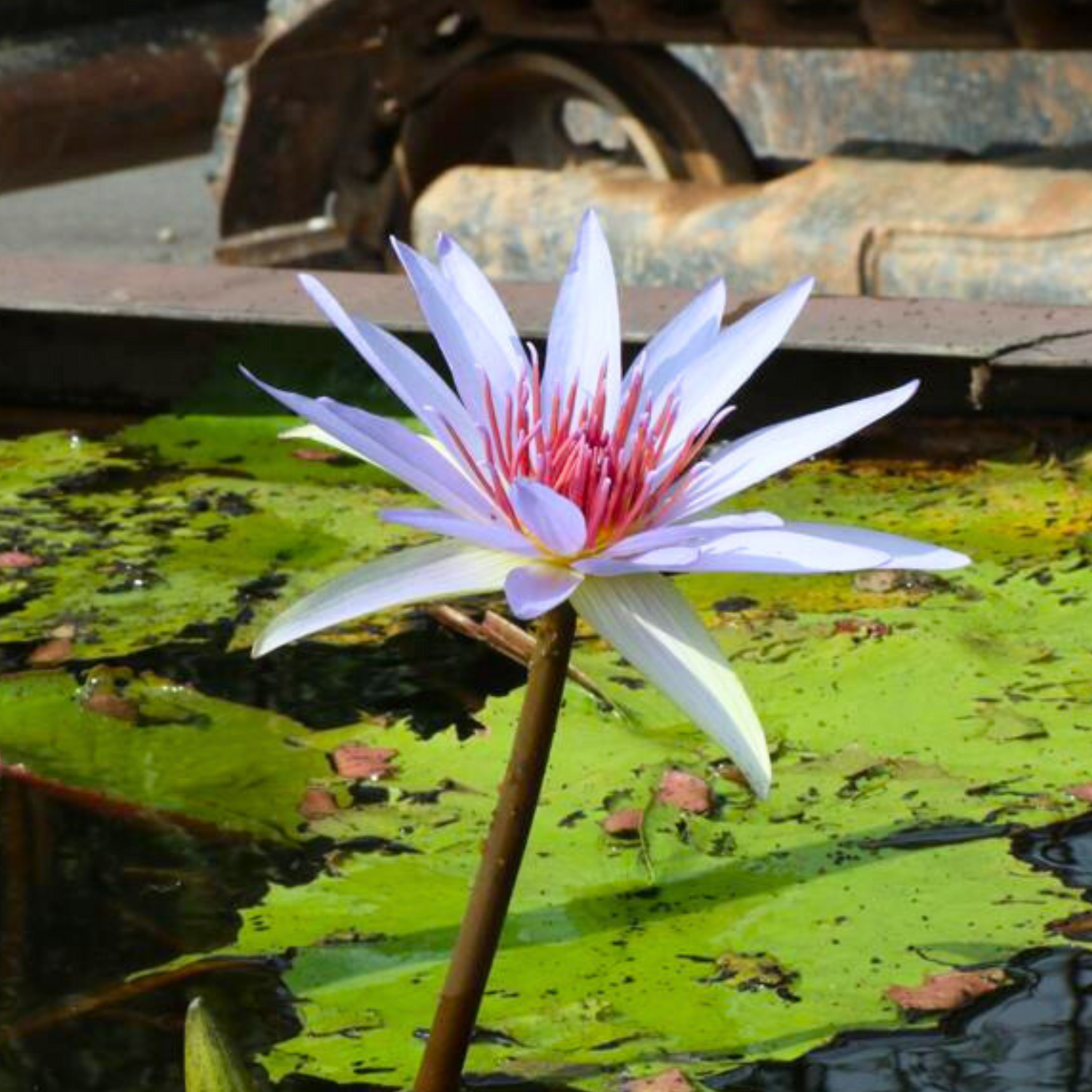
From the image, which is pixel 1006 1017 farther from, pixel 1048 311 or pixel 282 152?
pixel 282 152

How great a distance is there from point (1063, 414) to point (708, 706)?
1568mm

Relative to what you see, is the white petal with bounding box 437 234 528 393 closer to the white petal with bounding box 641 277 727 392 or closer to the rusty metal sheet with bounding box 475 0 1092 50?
the white petal with bounding box 641 277 727 392

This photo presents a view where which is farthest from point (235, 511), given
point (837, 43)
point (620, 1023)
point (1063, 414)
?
point (837, 43)

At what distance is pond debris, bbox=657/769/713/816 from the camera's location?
169cm

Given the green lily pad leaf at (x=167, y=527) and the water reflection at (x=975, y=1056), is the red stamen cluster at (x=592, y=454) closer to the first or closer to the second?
the water reflection at (x=975, y=1056)

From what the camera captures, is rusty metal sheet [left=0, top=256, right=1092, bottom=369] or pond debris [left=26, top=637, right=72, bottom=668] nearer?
pond debris [left=26, top=637, right=72, bottom=668]

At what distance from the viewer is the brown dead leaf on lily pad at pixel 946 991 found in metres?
1.42

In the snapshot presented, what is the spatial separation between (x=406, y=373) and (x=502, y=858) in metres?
0.23

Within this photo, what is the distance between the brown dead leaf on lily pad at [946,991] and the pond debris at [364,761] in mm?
493

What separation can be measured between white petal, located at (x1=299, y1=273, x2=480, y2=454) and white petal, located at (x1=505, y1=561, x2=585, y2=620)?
0.09 metres

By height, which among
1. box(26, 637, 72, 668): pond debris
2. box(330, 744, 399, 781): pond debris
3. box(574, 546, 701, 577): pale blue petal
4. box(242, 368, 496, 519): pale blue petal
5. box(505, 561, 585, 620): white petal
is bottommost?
box(330, 744, 399, 781): pond debris

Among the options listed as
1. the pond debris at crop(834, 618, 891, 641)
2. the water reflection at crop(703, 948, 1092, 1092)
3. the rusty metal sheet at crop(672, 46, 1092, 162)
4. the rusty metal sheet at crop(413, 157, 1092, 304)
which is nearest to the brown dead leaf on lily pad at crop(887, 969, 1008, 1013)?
the water reflection at crop(703, 948, 1092, 1092)

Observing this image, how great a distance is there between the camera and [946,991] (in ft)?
4.70

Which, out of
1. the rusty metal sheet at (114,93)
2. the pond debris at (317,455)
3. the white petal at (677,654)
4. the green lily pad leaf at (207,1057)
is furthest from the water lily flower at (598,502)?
the rusty metal sheet at (114,93)
